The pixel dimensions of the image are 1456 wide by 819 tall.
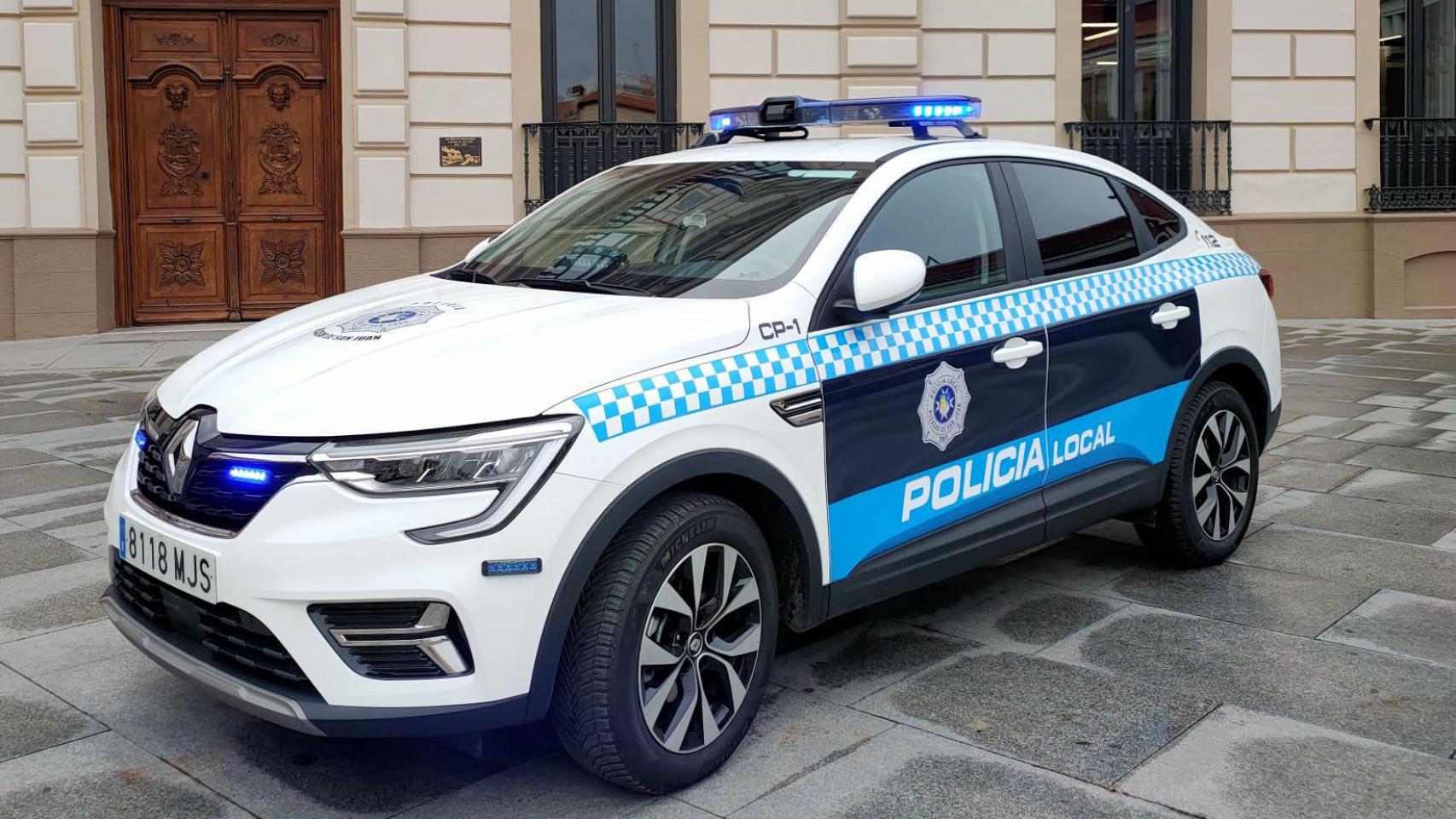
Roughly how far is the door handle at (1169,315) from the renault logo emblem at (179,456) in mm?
3151

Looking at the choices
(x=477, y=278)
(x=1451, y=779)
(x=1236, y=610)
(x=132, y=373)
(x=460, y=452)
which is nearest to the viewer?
(x=460, y=452)

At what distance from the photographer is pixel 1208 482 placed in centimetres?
526

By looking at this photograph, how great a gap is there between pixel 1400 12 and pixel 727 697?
14783 millimetres

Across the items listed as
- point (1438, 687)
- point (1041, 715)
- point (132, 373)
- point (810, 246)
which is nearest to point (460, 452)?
point (810, 246)

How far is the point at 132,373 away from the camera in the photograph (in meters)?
10.9

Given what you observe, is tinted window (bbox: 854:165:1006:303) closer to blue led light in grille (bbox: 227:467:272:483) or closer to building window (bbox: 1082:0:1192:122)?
blue led light in grille (bbox: 227:467:272:483)

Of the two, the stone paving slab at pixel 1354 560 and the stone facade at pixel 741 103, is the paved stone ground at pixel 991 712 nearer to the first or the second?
the stone paving slab at pixel 1354 560

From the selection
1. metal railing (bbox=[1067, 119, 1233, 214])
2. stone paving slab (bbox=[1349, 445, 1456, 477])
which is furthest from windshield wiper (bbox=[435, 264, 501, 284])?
metal railing (bbox=[1067, 119, 1233, 214])

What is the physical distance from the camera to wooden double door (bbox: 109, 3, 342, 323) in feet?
42.5

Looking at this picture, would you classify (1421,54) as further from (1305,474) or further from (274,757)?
(274,757)

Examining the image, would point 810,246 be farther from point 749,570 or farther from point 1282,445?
point 1282,445

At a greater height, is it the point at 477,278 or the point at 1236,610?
the point at 477,278

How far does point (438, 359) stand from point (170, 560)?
0.76 meters

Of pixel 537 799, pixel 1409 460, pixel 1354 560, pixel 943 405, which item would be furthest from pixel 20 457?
pixel 1409 460
